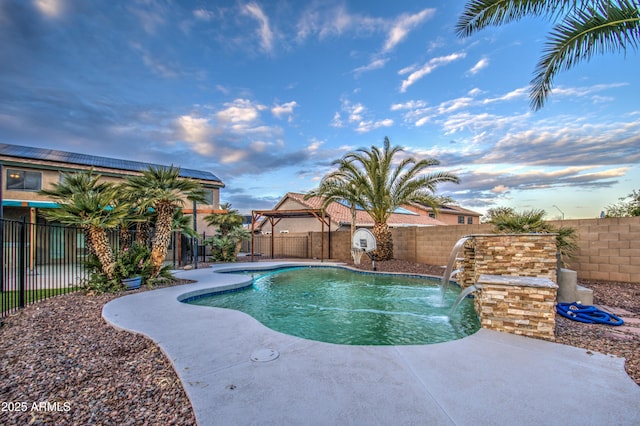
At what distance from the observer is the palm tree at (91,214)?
22.5 feet

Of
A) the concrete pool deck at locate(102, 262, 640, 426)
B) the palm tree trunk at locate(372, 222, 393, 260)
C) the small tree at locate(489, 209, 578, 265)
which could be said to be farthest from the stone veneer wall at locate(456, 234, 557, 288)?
the palm tree trunk at locate(372, 222, 393, 260)

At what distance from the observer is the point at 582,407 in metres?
2.36

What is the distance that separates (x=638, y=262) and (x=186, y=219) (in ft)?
45.2

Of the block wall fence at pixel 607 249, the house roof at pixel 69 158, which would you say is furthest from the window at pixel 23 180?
the block wall fence at pixel 607 249

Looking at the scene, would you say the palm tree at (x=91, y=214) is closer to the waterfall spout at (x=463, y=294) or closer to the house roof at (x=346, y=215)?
the waterfall spout at (x=463, y=294)

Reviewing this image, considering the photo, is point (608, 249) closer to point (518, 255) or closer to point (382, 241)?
point (518, 255)

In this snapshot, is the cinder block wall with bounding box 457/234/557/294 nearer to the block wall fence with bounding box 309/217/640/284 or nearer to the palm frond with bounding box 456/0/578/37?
the block wall fence with bounding box 309/217/640/284

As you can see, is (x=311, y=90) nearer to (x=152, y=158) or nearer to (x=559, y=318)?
(x=559, y=318)

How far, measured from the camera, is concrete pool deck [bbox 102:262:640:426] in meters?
2.25

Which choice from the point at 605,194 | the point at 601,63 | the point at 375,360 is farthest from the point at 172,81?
the point at 605,194

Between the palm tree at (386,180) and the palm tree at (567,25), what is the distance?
7103 mm

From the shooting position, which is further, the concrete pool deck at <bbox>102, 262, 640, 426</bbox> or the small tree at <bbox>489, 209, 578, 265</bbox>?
the small tree at <bbox>489, 209, 578, 265</bbox>

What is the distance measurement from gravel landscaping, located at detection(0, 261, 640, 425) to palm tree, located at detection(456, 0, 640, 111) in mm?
5023

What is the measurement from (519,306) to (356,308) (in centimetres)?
350
